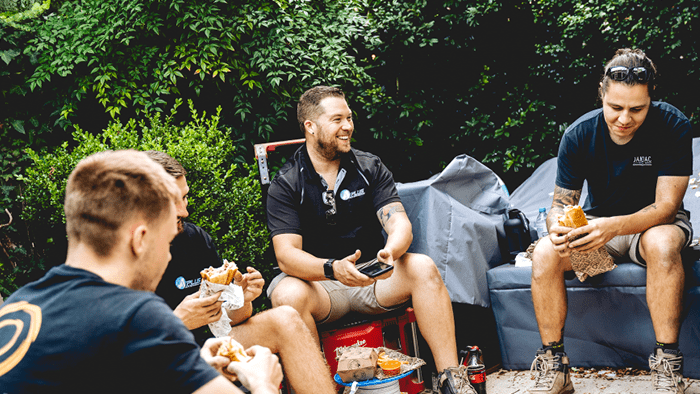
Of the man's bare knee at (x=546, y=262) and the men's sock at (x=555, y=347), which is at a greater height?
the man's bare knee at (x=546, y=262)

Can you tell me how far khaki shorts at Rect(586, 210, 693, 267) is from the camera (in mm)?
2646

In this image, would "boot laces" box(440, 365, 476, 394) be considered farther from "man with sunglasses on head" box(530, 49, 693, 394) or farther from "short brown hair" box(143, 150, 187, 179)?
"short brown hair" box(143, 150, 187, 179)

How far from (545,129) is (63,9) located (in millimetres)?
4256

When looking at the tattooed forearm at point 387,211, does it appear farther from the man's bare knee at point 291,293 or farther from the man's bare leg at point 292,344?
the man's bare leg at point 292,344

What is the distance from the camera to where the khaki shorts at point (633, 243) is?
265cm

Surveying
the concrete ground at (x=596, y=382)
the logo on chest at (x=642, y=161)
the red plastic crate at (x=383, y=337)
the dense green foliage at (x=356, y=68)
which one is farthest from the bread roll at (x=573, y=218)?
the dense green foliage at (x=356, y=68)

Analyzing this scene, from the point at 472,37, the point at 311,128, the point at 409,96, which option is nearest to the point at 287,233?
the point at 311,128

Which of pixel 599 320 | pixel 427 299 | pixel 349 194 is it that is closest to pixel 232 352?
pixel 427 299

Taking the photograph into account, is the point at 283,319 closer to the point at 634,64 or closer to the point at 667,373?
the point at 667,373

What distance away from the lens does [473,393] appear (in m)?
2.60

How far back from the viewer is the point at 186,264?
2.40m

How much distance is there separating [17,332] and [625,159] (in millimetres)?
2806

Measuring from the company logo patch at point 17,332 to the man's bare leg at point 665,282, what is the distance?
8.31 feet

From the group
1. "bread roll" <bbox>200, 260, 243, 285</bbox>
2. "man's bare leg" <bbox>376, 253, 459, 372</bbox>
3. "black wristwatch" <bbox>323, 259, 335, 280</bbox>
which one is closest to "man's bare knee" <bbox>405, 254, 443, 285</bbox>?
"man's bare leg" <bbox>376, 253, 459, 372</bbox>
